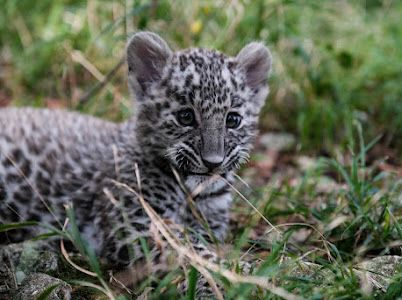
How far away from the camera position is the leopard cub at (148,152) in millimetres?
5660

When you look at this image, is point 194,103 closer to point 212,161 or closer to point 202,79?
point 202,79

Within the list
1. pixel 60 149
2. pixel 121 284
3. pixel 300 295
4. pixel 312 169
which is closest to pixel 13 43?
pixel 60 149

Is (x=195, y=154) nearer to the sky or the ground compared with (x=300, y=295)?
nearer to the sky

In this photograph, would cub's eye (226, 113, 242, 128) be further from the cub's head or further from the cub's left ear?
the cub's left ear

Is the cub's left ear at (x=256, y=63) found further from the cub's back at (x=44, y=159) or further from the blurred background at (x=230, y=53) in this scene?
the blurred background at (x=230, y=53)

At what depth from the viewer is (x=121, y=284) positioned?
5.02 metres

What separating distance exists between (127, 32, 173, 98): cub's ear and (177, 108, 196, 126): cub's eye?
0.54 m

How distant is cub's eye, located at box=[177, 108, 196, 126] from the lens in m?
5.68

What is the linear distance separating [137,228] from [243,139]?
1133mm

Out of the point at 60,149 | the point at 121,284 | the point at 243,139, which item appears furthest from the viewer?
the point at 60,149

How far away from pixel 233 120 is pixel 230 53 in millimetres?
3180

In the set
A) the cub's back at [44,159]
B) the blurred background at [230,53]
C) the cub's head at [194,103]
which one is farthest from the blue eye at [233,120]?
the blurred background at [230,53]

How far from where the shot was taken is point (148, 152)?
6043 millimetres

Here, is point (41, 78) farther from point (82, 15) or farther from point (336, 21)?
point (336, 21)
